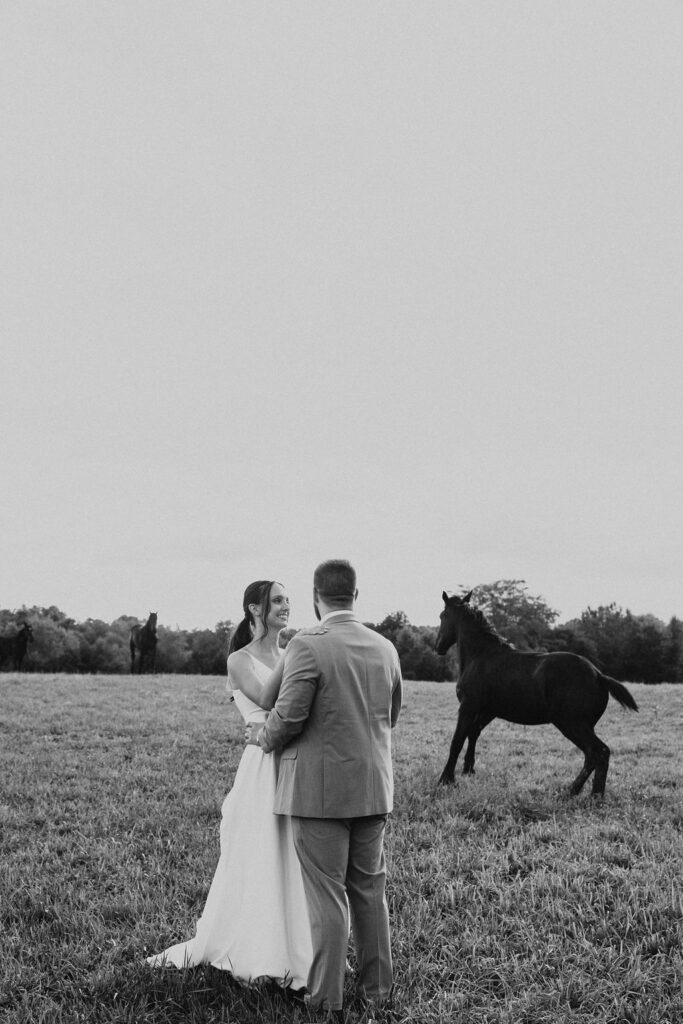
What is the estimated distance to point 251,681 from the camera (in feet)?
15.0

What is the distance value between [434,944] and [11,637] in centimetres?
3221

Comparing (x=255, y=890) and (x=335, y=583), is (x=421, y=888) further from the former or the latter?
(x=335, y=583)

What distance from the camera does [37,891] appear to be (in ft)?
18.6

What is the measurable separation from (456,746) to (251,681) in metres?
5.97

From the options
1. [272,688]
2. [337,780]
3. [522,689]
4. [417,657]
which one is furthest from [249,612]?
[417,657]

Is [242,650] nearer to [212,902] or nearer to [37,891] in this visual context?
[212,902]

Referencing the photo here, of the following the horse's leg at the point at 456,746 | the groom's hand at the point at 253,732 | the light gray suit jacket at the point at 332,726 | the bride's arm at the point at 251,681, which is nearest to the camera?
the light gray suit jacket at the point at 332,726

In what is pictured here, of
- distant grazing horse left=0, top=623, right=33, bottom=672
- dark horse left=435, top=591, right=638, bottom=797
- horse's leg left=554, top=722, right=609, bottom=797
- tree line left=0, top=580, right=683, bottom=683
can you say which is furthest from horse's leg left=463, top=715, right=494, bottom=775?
tree line left=0, top=580, right=683, bottom=683

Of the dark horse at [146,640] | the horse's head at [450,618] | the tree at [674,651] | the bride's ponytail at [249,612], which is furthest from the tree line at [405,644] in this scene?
the bride's ponytail at [249,612]

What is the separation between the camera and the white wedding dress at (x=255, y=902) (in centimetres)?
419

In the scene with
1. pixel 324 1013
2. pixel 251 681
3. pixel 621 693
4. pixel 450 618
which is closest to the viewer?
pixel 324 1013

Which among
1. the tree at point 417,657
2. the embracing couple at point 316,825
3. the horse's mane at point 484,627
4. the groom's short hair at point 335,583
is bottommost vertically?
the tree at point 417,657

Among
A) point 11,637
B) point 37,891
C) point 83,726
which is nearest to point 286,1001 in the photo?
point 37,891

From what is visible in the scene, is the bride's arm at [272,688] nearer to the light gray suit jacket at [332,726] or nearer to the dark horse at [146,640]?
the light gray suit jacket at [332,726]
